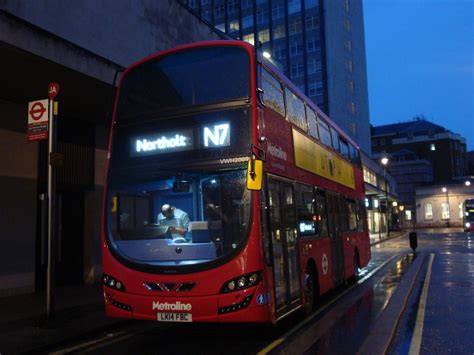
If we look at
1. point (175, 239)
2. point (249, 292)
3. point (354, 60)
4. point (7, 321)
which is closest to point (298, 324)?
point (249, 292)

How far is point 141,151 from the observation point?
7496mm

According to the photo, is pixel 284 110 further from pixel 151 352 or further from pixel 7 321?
pixel 7 321

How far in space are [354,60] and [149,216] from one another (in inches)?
2801

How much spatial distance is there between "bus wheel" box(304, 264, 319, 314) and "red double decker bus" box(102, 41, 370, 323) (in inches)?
18.9

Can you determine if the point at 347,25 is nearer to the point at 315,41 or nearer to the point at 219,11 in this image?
the point at 315,41

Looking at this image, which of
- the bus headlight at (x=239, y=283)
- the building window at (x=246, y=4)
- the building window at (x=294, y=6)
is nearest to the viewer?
the bus headlight at (x=239, y=283)

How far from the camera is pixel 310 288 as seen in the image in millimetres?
9391

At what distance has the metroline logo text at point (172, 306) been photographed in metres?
6.68

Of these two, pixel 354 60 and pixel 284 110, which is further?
pixel 354 60

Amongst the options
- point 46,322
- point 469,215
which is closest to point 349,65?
point 469,215

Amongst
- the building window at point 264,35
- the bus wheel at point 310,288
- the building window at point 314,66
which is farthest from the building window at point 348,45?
the bus wheel at point 310,288

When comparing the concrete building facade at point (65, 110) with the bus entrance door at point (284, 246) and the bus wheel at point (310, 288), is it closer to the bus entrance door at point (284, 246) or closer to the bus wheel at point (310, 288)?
the bus entrance door at point (284, 246)

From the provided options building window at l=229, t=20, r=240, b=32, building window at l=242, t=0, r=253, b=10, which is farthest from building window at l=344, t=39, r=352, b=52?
building window at l=229, t=20, r=240, b=32

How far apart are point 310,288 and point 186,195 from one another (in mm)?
3593
